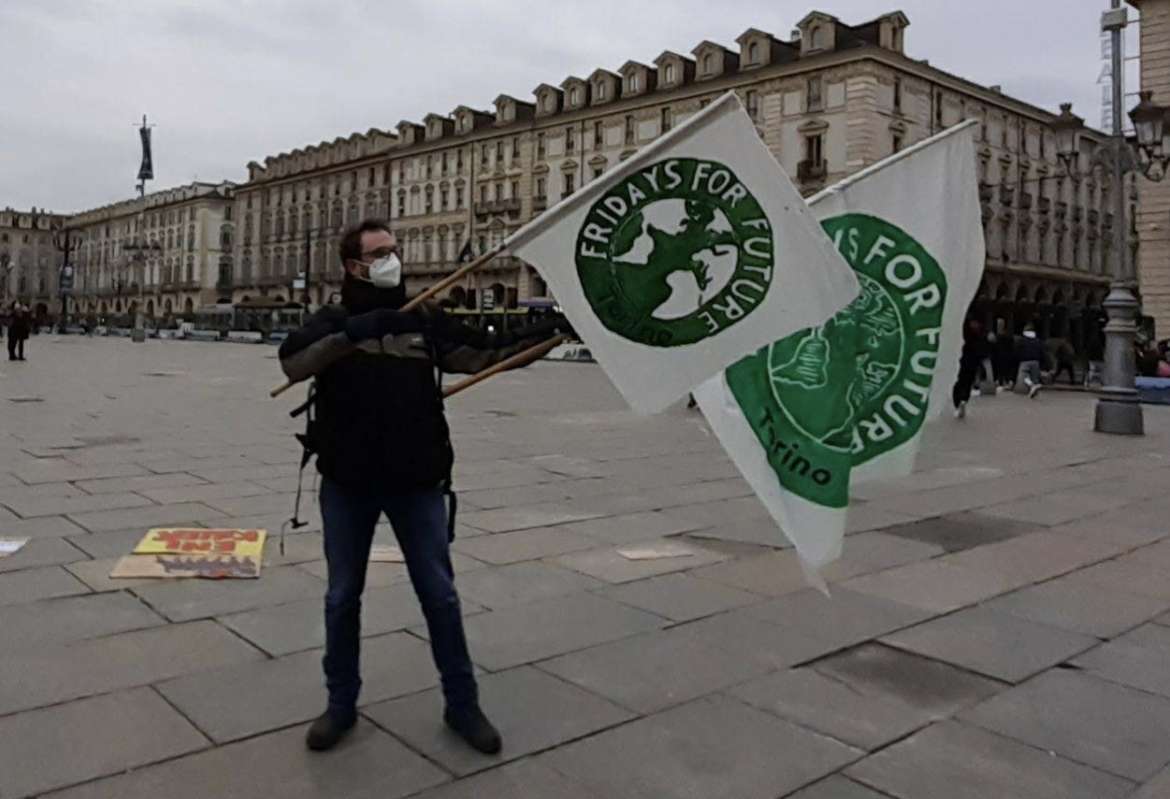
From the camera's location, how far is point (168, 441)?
34.3 ft

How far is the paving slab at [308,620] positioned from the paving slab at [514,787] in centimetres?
132

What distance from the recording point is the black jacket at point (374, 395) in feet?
9.74

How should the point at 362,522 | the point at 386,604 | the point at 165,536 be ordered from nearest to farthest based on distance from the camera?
the point at 362,522, the point at 386,604, the point at 165,536

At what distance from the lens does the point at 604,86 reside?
63.9 metres

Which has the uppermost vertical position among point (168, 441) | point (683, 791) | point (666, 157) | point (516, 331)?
point (666, 157)

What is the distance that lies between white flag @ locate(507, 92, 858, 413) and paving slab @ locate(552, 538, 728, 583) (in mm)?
2215

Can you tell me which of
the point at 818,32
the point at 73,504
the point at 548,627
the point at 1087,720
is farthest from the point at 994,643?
the point at 818,32

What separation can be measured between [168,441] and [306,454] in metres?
7.99

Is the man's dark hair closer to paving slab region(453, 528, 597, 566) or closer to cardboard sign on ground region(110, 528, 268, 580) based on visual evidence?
cardboard sign on ground region(110, 528, 268, 580)

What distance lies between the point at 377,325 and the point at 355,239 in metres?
0.32

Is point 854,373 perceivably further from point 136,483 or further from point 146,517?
point 136,483

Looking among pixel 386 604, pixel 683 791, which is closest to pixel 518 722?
pixel 683 791

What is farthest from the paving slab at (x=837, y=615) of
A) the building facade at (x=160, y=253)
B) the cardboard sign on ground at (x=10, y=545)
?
the building facade at (x=160, y=253)

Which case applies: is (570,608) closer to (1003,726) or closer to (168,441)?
(1003,726)
